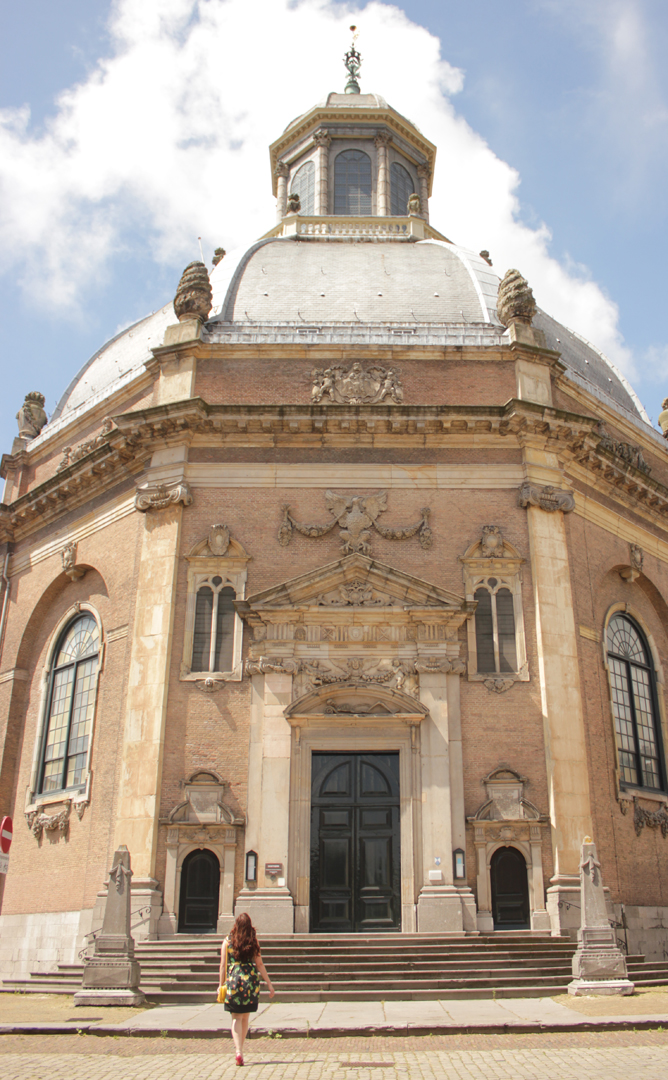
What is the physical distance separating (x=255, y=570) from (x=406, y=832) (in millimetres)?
6466

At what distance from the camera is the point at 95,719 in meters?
21.4

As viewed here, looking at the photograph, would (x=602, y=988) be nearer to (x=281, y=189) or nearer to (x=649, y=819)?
(x=649, y=819)

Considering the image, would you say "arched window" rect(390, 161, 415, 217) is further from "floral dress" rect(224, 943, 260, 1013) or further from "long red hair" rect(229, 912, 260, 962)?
"floral dress" rect(224, 943, 260, 1013)

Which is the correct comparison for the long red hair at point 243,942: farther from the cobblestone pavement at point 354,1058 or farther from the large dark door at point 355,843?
the large dark door at point 355,843

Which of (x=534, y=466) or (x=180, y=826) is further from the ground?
(x=534, y=466)

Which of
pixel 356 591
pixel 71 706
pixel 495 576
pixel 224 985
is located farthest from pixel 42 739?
pixel 224 985

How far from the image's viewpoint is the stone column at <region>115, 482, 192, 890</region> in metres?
18.3

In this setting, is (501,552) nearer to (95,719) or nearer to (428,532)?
(428,532)

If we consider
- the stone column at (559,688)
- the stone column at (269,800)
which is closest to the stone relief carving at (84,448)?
the stone column at (269,800)

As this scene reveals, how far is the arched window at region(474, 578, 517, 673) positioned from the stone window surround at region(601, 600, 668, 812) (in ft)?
9.45

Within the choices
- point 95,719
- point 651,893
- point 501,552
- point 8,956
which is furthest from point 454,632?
point 8,956

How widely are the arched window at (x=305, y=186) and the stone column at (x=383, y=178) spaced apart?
2.68m

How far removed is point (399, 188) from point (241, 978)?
112 ft

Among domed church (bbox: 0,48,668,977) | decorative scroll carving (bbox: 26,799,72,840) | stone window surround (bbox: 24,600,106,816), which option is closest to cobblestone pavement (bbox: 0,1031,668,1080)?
domed church (bbox: 0,48,668,977)
